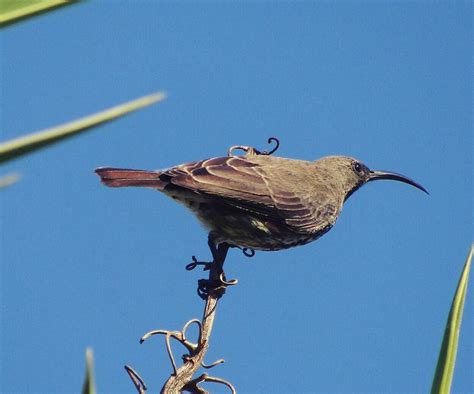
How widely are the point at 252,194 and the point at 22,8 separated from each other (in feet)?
12.4

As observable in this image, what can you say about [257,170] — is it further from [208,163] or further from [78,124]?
[78,124]

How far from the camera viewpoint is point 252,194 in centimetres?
500

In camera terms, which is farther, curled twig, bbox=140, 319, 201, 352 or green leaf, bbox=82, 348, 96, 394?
curled twig, bbox=140, 319, 201, 352

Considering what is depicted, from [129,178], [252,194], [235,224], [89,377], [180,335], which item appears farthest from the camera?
[252,194]

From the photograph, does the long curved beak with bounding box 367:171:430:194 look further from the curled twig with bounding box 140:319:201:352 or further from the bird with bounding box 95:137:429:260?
the curled twig with bounding box 140:319:201:352

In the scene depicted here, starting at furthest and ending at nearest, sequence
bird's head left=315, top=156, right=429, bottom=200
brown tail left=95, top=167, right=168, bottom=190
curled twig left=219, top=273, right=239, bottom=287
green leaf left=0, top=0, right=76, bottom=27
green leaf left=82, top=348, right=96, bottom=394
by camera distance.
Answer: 1. bird's head left=315, top=156, right=429, bottom=200
2. brown tail left=95, top=167, right=168, bottom=190
3. curled twig left=219, top=273, right=239, bottom=287
4. green leaf left=0, top=0, right=76, bottom=27
5. green leaf left=82, top=348, right=96, bottom=394

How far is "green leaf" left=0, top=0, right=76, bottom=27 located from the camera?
1.22 m

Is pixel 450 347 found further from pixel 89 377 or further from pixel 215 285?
pixel 215 285

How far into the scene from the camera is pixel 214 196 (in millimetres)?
4746

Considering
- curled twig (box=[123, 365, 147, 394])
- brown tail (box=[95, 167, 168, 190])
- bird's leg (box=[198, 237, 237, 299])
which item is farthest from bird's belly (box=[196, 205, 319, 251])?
curled twig (box=[123, 365, 147, 394])

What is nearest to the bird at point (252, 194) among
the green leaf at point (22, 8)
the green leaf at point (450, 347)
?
the green leaf at point (450, 347)

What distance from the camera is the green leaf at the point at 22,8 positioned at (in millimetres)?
1224

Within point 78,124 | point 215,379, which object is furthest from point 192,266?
point 78,124

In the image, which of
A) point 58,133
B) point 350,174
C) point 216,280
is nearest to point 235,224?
point 216,280
